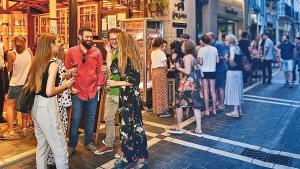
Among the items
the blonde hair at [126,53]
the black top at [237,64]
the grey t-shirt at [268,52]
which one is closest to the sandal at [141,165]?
the blonde hair at [126,53]

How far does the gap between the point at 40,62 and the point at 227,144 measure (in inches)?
148

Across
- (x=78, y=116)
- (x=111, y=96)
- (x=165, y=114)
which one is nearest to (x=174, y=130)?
(x=165, y=114)

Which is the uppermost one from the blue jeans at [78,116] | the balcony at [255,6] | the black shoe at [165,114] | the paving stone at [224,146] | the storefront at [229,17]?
the balcony at [255,6]

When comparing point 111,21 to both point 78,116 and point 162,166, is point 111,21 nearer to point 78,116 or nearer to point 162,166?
point 78,116

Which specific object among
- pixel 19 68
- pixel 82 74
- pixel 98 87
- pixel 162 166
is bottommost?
pixel 162 166

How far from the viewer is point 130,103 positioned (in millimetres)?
4754

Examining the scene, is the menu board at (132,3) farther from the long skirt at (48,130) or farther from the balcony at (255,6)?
the balcony at (255,6)

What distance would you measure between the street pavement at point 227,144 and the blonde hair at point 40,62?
1677mm

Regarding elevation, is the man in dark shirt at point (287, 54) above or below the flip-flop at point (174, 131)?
above

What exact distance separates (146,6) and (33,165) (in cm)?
652

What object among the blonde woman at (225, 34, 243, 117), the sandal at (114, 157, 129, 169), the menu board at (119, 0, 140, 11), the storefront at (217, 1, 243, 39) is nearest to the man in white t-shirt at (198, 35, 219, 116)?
the blonde woman at (225, 34, 243, 117)

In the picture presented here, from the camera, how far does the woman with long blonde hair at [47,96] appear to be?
3848 mm

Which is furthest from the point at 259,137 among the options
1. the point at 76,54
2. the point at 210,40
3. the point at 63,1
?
the point at 63,1

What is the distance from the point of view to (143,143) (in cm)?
485
